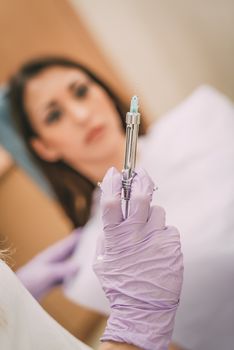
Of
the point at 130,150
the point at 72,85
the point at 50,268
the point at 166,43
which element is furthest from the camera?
the point at 166,43

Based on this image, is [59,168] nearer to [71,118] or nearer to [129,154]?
[71,118]

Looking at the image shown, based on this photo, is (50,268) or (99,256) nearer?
(99,256)

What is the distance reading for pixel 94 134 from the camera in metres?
1.33

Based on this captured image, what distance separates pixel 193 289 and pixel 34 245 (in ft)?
1.39

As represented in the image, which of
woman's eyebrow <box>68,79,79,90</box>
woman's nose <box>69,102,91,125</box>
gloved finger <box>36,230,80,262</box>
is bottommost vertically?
gloved finger <box>36,230,80,262</box>

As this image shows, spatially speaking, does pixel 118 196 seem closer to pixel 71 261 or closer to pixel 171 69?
pixel 71 261

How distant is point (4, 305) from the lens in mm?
828

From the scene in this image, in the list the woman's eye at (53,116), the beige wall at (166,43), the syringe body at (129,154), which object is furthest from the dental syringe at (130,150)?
the beige wall at (166,43)

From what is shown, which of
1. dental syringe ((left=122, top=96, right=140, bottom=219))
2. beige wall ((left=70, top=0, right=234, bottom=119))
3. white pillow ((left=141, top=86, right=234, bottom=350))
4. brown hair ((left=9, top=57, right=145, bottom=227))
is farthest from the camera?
beige wall ((left=70, top=0, right=234, bottom=119))

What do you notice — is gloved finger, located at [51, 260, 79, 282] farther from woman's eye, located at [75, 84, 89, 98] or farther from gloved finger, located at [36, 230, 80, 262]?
→ woman's eye, located at [75, 84, 89, 98]

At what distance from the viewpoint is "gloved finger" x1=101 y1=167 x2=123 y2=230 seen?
92 cm

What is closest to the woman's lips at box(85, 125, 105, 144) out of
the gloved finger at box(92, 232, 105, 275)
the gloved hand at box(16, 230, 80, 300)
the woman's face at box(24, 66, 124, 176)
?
the woman's face at box(24, 66, 124, 176)

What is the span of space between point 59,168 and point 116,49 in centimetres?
41

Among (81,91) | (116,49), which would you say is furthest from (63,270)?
(116,49)
